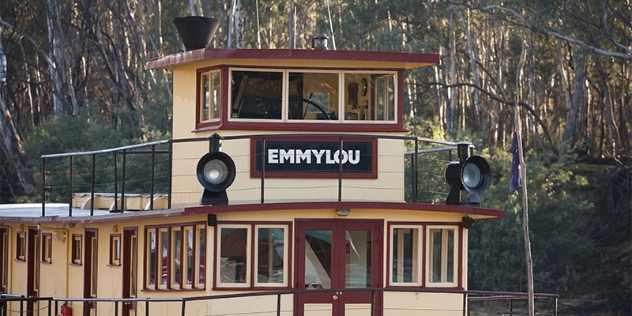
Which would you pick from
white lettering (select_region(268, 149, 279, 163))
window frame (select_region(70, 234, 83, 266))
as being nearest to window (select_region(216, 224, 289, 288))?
→ white lettering (select_region(268, 149, 279, 163))

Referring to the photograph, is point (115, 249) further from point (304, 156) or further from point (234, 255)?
point (304, 156)

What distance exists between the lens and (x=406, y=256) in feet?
44.0

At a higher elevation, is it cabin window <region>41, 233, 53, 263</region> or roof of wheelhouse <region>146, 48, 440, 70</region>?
roof of wheelhouse <region>146, 48, 440, 70</region>

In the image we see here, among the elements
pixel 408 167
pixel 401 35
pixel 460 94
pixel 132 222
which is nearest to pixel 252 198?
pixel 132 222

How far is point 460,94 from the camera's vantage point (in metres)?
47.1

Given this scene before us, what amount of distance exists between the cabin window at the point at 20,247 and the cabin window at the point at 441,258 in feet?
23.8

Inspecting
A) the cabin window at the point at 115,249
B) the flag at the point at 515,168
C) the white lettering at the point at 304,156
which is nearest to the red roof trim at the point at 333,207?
the white lettering at the point at 304,156

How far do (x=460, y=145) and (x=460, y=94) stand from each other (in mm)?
34341

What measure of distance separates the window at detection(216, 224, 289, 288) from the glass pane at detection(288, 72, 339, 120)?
1449 mm

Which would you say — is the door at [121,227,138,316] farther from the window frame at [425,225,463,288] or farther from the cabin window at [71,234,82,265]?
the window frame at [425,225,463,288]

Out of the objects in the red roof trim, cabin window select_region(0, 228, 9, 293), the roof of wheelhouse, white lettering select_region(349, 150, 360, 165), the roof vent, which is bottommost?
cabin window select_region(0, 228, 9, 293)

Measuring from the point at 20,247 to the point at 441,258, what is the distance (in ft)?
25.3

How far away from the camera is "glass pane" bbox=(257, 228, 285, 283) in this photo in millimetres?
12914

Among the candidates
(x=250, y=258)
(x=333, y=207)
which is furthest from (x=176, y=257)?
(x=333, y=207)
